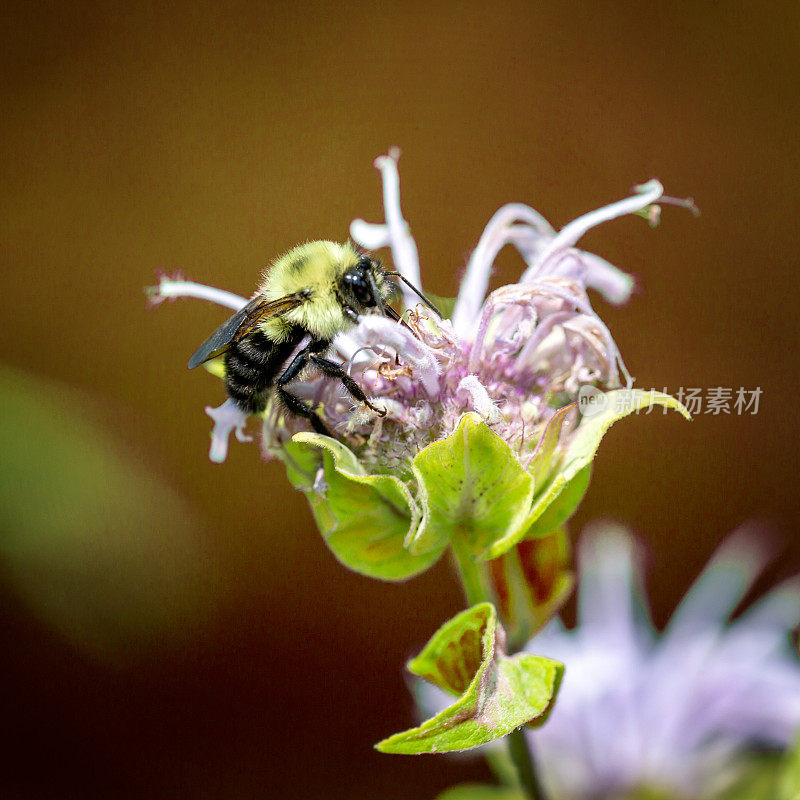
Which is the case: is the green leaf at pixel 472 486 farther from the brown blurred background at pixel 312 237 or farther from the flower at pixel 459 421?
the brown blurred background at pixel 312 237

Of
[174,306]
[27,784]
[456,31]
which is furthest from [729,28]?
[27,784]

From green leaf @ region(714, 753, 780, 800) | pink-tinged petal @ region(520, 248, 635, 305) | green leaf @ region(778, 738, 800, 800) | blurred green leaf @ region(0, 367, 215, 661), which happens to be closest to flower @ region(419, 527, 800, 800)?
green leaf @ region(714, 753, 780, 800)

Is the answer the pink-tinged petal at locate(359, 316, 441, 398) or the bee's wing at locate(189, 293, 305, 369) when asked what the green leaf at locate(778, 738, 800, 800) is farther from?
the bee's wing at locate(189, 293, 305, 369)

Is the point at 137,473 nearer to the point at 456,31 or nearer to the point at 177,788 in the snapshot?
the point at 177,788

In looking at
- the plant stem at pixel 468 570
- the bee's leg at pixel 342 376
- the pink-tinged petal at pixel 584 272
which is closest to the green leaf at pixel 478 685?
the plant stem at pixel 468 570

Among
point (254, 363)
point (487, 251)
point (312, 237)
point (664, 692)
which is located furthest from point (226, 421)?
point (312, 237)

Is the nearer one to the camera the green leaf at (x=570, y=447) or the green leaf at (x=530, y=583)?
the green leaf at (x=570, y=447)
